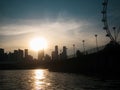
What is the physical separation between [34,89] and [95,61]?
243 feet

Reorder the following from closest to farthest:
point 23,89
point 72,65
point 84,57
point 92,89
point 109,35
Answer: point 92,89
point 23,89
point 109,35
point 84,57
point 72,65

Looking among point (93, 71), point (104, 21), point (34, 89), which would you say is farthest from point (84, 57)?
point (34, 89)

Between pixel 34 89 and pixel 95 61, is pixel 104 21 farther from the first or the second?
pixel 34 89

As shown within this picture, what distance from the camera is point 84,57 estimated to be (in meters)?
144

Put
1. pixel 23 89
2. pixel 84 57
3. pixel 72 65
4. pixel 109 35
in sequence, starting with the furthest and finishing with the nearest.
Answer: pixel 72 65, pixel 84 57, pixel 109 35, pixel 23 89

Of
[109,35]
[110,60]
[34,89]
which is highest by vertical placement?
[109,35]

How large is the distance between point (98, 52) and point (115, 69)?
11.7m

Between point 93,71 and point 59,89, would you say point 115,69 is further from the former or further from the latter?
point 59,89

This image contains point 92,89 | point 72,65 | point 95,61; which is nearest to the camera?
point 92,89

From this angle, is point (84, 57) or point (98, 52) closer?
point (98, 52)

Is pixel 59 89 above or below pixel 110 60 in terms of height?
below

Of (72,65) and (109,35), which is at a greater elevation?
(109,35)

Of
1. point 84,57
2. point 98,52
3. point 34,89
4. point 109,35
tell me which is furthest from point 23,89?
point 84,57

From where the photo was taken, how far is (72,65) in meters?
188
